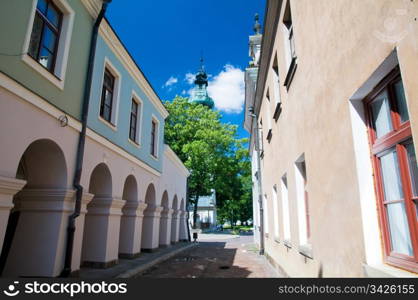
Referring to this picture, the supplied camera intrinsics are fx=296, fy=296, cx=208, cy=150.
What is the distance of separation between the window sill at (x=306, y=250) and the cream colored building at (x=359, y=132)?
17 millimetres

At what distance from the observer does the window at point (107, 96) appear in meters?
9.41

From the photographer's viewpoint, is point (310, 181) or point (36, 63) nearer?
point (310, 181)

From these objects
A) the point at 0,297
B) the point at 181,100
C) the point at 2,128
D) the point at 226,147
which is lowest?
the point at 0,297

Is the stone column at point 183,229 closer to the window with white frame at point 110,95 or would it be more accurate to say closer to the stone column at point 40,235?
the window with white frame at point 110,95

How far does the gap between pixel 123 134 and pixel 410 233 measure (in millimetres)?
9453

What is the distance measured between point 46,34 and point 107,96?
10.7 feet

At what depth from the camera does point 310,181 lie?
489 centimetres

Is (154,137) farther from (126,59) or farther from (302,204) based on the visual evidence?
(302,204)

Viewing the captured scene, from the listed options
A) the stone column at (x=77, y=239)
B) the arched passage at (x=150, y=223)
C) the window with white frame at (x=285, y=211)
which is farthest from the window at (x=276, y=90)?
the arched passage at (x=150, y=223)

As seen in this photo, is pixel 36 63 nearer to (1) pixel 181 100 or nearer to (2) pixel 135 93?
(2) pixel 135 93

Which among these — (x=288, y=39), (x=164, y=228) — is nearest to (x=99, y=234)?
(x=164, y=228)

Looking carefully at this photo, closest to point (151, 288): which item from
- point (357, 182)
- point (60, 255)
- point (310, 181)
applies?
point (357, 182)

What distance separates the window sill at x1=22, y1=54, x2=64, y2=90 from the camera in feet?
18.4

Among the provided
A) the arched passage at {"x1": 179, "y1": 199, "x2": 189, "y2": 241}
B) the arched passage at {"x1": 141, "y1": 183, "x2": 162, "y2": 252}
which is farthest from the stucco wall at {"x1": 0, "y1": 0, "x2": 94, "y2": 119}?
the arched passage at {"x1": 179, "y1": 199, "x2": 189, "y2": 241}
